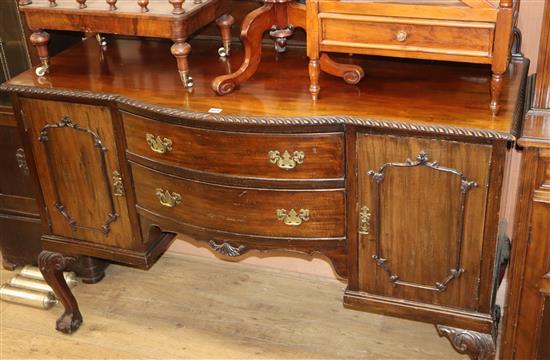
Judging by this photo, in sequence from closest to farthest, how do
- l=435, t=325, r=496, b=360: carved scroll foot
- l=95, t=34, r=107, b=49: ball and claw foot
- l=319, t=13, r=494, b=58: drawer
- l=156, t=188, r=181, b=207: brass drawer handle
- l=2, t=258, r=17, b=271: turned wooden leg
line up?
l=319, t=13, r=494, b=58: drawer
l=435, t=325, r=496, b=360: carved scroll foot
l=156, t=188, r=181, b=207: brass drawer handle
l=95, t=34, r=107, b=49: ball and claw foot
l=2, t=258, r=17, b=271: turned wooden leg

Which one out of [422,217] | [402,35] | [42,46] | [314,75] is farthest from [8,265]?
[402,35]

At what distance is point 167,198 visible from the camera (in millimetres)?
2291

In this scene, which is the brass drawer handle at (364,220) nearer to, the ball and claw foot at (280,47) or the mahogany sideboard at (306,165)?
the mahogany sideboard at (306,165)

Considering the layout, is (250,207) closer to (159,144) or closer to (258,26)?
(159,144)

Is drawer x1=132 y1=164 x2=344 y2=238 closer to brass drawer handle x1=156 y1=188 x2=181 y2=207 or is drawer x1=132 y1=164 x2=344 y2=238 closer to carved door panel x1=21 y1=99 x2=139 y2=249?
brass drawer handle x1=156 y1=188 x2=181 y2=207

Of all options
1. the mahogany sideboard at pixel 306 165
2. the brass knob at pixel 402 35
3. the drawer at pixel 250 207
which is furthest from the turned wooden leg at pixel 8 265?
the brass knob at pixel 402 35

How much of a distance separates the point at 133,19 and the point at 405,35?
2.70 feet

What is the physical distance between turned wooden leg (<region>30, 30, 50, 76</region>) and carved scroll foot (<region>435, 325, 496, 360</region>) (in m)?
1.49

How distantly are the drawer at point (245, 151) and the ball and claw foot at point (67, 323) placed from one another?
954 millimetres

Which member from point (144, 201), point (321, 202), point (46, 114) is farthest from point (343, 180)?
point (46, 114)

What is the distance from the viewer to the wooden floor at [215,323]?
8.87ft

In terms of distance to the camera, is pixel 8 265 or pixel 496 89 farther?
pixel 8 265

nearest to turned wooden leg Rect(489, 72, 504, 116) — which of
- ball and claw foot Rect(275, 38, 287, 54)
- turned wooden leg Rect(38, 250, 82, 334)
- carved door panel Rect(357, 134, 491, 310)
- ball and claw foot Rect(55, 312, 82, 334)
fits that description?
carved door panel Rect(357, 134, 491, 310)

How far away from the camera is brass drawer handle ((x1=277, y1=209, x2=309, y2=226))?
6.99ft
